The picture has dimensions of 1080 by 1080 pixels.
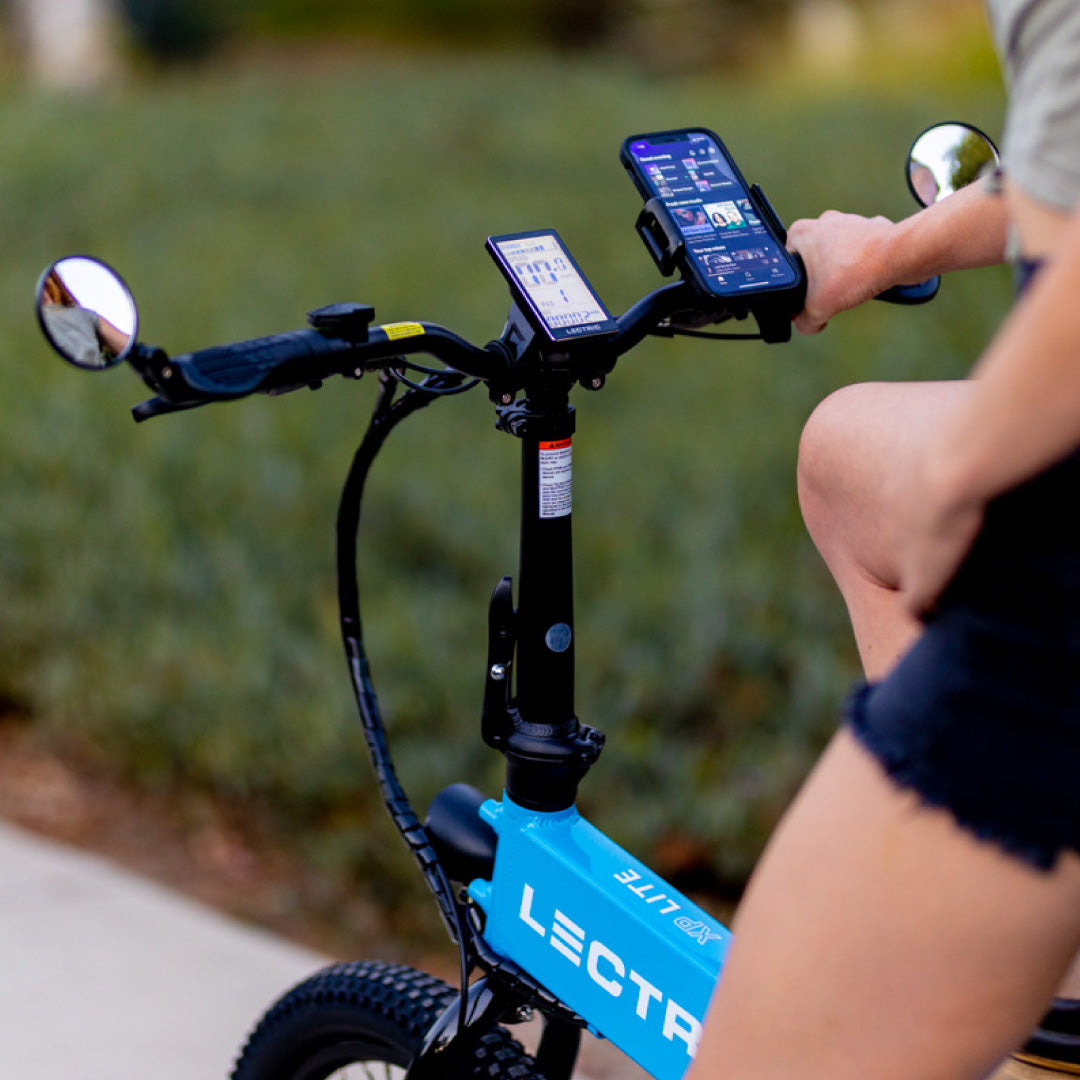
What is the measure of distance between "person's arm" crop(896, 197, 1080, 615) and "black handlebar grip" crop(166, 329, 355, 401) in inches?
20.4

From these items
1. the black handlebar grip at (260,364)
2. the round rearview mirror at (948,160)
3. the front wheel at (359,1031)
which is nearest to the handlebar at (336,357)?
the black handlebar grip at (260,364)

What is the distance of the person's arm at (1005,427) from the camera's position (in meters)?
0.89

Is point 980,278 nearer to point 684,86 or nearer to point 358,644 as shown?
point 358,644

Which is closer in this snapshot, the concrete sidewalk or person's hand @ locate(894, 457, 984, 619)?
person's hand @ locate(894, 457, 984, 619)

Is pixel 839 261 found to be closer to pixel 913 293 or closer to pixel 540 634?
pixel 913 293

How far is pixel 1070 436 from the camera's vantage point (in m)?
0.92

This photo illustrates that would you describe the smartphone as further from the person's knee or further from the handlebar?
the person's knee

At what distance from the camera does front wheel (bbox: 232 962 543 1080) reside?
5.23 feet

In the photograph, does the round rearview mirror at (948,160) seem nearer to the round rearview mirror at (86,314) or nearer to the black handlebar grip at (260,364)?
the black handlebar grip at (260,364)

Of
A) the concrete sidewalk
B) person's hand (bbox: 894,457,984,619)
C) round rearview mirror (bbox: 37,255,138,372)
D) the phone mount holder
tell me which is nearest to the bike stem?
the phone mount holder

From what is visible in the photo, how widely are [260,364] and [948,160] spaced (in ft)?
2.63

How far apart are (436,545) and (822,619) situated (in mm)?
1133

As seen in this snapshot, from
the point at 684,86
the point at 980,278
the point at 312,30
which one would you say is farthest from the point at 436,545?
the point at 312,30

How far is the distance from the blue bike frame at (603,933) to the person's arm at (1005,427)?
57 centimetres
